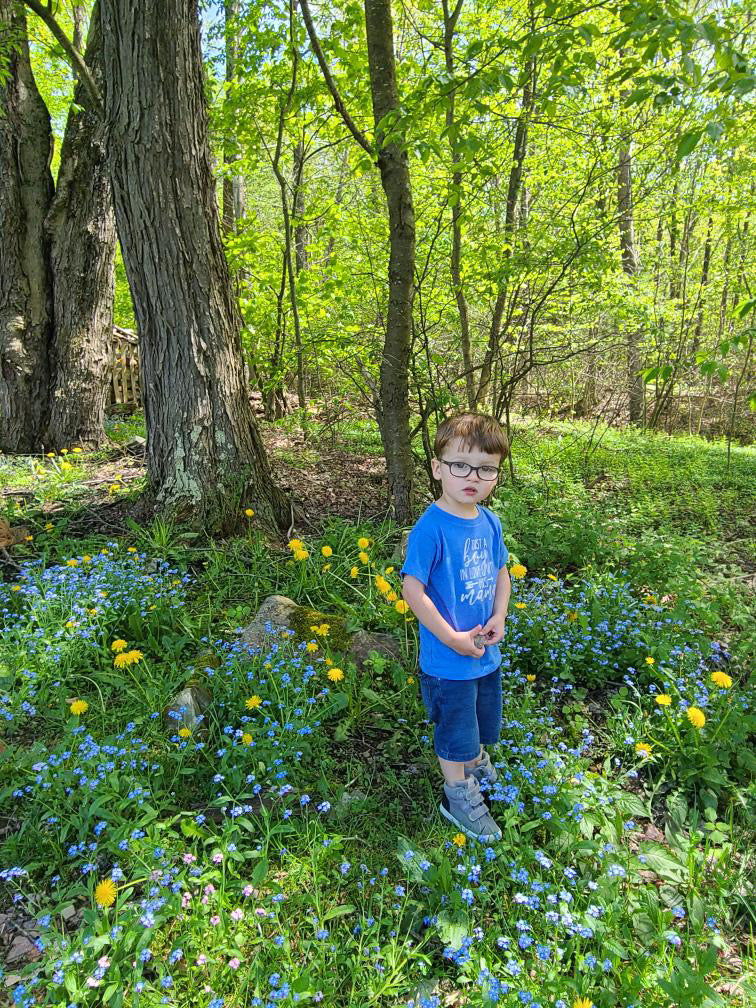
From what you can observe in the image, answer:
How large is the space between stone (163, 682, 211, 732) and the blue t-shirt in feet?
3.24

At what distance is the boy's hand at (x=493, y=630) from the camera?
→ 1.98 metres

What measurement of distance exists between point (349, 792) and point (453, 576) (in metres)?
Result: 0.96

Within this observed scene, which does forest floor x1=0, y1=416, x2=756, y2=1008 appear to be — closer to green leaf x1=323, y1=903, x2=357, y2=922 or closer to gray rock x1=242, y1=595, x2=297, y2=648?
green leaf x1=323, y1=903, x2=357, y2=922

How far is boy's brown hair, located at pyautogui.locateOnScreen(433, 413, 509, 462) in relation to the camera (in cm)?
193

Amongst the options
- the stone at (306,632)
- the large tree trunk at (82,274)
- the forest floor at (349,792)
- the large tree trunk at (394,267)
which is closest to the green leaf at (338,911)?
the forest floor at (349,792)

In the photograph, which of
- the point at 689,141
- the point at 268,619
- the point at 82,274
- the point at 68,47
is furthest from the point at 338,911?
the point at 68,47

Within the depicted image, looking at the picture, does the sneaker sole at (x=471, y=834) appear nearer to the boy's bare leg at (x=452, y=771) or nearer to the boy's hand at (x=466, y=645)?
the boy's bare leg at (x=452, y=771)

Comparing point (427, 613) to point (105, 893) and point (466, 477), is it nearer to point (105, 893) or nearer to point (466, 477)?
point (466, 477)

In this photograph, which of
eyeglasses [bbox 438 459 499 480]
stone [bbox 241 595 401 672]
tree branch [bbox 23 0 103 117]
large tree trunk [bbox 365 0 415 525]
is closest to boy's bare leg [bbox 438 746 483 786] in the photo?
stone [bbox 241 595 401 672]

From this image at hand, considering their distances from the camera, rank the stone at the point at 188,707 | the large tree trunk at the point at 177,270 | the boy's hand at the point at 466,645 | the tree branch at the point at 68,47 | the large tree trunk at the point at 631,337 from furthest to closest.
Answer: the large tree trunk at the point at 631,337 → the tree branch at the point at 68,47 → the large tree trunk at the point at 177,270 → the stone at the point at 188,707 → the boy's hand at the point at 466,645

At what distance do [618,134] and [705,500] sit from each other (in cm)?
408

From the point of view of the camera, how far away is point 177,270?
11.5ft

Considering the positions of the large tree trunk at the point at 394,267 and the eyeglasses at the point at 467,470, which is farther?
the large tree trunk at the point at 394,267

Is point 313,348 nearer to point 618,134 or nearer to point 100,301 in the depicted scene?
point 100,301
